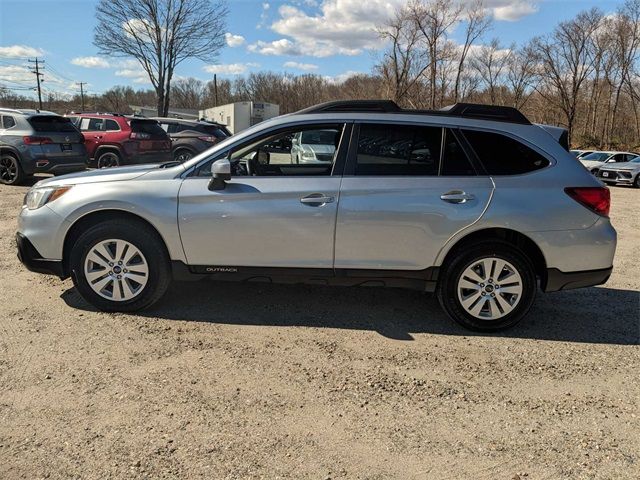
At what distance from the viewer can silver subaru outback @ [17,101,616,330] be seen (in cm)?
392

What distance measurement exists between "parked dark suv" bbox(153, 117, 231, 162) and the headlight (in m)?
11.4

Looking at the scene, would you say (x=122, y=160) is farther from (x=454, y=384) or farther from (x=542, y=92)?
(x=542, y=92)

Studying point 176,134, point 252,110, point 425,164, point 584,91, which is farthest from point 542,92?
point 425,164

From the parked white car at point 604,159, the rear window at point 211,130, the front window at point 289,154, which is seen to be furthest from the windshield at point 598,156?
the front window at point 289,154

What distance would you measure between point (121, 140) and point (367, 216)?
1174 cm

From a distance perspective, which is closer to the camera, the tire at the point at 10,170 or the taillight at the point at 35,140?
the taillight at the point at 35,140

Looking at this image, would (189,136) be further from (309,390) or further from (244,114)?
(244,114)

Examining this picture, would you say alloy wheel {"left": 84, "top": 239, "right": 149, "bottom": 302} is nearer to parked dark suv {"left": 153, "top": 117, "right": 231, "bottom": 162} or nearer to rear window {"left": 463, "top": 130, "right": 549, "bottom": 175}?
rear window {"left": 463, "top": 130, "right": 549, "bottom": 175}

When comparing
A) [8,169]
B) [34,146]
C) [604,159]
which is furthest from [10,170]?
[604,159]

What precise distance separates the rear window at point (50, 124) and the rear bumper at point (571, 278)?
1160cm

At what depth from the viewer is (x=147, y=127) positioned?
1407cm

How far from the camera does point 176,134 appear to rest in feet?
53.1

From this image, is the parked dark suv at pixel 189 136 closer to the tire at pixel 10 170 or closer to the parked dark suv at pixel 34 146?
the parked dark suv at pixel 34 146

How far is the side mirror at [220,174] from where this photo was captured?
3834 mm
